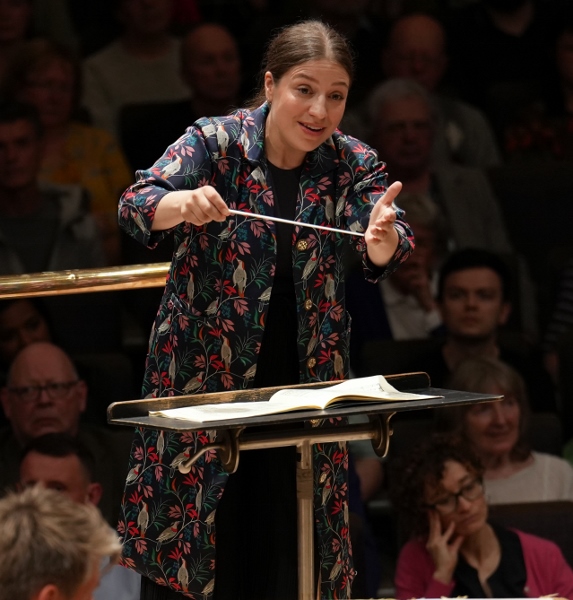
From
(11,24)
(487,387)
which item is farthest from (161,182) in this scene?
(11,24)

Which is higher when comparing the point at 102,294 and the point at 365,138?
the point at 365,138

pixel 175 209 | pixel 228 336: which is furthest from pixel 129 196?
pixel 228 336

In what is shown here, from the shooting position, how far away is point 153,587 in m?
2.23

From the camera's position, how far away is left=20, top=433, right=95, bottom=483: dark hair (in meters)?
3.21

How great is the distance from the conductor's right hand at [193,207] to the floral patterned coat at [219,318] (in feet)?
0.23

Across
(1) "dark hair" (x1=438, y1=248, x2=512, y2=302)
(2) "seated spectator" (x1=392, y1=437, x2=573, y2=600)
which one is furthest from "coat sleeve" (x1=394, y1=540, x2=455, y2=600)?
(1) "dark hair" (x1=438, y1=248, x2=512, y2=302)

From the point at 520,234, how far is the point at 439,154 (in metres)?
0.37

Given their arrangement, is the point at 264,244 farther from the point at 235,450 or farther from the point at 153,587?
the point at 153,587

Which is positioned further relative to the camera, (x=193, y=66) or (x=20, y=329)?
(x=193, y=66)

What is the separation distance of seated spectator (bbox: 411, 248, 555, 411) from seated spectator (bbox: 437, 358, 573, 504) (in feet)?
0.62

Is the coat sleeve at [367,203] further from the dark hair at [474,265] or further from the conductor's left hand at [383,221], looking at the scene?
the dark hair at [474,265]

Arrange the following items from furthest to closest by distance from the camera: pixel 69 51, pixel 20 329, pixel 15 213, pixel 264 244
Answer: pixel 69 51
pixel 15 213
pixel 20 329
pixel 264 244

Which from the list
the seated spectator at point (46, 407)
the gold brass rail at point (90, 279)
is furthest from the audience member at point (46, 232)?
the gold brass rail at point (90, 279)

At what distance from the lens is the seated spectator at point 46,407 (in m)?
3.40
